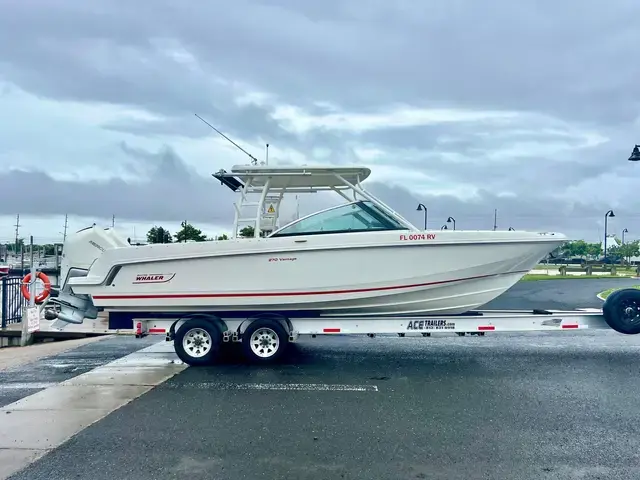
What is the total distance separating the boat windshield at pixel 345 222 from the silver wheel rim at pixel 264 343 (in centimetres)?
Answer: 146

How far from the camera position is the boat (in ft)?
25.6

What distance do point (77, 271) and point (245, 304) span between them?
2.83 meters

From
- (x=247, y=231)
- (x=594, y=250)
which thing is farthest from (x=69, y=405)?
(x=594, y=250)

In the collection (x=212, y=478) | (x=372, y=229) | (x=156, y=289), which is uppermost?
(x=372, y=229)

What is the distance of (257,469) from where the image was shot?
4.32 metres

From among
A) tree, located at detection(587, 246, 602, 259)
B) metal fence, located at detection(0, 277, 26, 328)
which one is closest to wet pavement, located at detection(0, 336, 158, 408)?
metal fence, located at detection(0, 277, 26, 328)

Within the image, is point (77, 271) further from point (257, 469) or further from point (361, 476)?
point (361, 476)

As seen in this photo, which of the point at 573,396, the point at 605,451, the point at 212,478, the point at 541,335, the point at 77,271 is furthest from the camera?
the point at 541,335

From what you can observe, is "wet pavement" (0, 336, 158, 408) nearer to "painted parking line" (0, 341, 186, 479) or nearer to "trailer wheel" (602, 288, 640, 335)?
"painted parking line" (0, 341, 186, 479)

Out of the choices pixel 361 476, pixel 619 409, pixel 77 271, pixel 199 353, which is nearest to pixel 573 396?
pixel 619 409

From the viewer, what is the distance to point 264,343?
8102 millimetres

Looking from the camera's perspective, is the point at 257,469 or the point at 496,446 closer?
the point at 257,469

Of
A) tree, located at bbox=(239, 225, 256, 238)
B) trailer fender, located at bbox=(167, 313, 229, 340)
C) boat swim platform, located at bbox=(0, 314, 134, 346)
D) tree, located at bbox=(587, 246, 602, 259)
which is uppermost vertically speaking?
tree, located at bbox=(587, 246, 602, 259)

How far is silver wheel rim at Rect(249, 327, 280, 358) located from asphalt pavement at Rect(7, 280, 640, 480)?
0.87 ft
